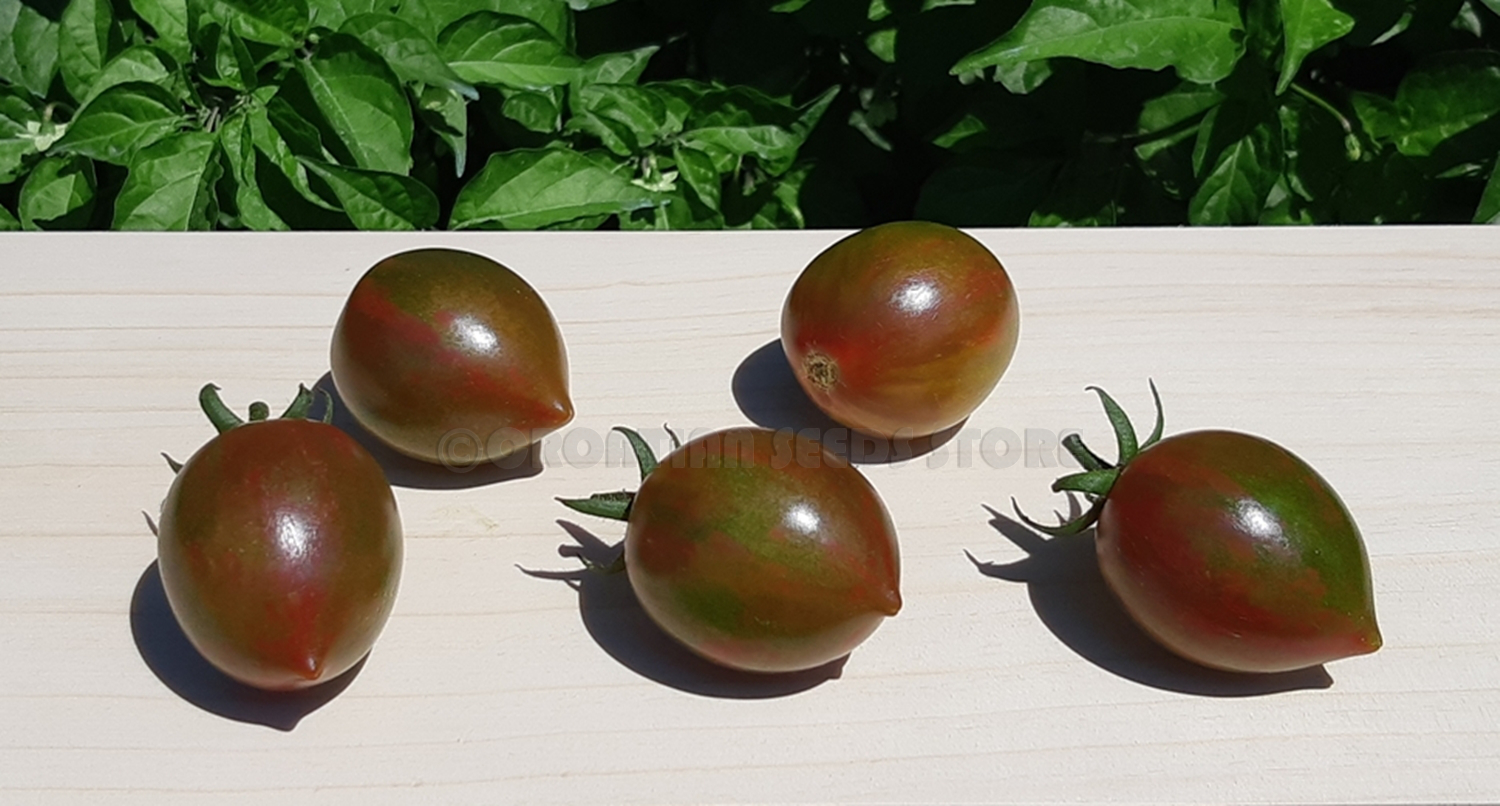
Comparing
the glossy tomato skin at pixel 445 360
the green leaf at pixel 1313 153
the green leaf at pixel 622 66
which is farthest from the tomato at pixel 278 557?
the green leaf at pixel 1313 153

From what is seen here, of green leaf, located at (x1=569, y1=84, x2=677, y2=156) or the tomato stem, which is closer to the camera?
the tomato stem

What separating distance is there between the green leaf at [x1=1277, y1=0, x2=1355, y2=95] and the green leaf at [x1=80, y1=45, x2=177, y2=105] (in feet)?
3.58

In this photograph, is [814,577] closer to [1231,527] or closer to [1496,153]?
[1231,527]

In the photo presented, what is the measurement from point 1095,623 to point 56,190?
1.17m

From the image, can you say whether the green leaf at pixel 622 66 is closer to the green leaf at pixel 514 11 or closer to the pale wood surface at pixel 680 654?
the green leaf at pixel 514 11

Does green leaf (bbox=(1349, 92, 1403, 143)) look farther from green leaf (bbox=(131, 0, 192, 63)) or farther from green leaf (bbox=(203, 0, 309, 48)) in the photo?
green leaf (bbox=(131, 0, 192, 63))

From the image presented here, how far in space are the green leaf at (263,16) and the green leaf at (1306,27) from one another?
0.95 meters

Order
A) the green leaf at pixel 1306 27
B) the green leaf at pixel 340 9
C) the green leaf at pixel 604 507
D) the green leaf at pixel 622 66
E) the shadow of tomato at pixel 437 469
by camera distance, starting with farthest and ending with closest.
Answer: the green leaf at pixel 622 66, the green leaf at pixel 340 9, the green leaf at pixel 1306 27, the shadow of tomato at pixel 437 469, the green leaf at pixel 604 507

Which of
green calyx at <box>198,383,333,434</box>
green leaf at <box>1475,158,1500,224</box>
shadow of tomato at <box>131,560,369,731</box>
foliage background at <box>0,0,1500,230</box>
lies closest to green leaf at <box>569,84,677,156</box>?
foliage background at <box>0,0,1500,230</box>

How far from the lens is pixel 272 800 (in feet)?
2.66

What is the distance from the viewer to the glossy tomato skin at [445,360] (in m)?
0.96

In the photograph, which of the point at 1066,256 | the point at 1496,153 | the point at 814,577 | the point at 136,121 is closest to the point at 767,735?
the point at 814,577

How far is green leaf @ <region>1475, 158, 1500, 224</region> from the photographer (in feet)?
4.31

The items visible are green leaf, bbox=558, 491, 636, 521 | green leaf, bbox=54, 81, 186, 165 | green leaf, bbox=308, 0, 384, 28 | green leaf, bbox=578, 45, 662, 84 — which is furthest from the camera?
green leaf, bbox=578, 45, 662, 84
